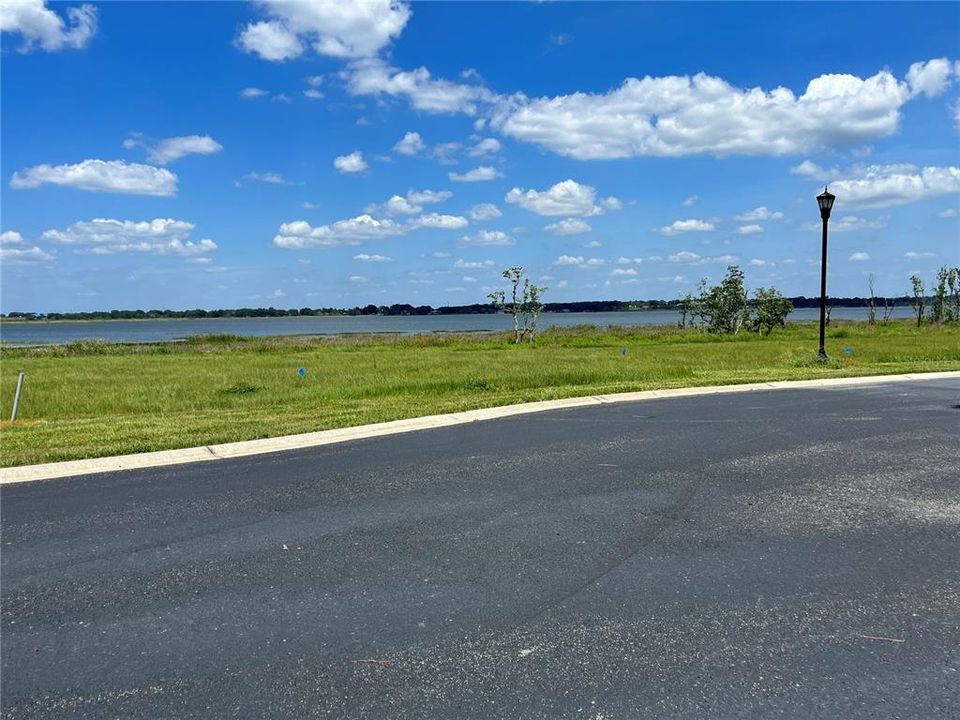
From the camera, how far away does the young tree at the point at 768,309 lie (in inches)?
2152

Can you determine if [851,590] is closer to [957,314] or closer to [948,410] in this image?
[948,410]

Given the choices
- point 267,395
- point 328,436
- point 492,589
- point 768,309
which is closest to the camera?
point 492,589

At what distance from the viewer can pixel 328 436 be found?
31.0 feet

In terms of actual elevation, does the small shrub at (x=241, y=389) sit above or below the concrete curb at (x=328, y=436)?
below

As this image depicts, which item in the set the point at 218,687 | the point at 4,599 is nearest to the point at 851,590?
the point at 218,687

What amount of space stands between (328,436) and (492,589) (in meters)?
5.67

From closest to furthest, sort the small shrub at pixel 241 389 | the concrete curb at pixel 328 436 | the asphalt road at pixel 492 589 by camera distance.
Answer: the asphalt road at pixel 492 589 → the concrete curb at pixel 328 436 → the small shrub at pixel 241 389

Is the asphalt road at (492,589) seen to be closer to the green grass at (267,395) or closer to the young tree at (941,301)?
the green grass at (267,395)

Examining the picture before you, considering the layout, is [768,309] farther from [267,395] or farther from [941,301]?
[267,395]

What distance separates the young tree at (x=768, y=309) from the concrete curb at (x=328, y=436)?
139ft

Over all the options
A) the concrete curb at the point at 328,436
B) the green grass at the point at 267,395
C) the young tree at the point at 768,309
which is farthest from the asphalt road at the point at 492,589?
the young tree at the point at 768,309

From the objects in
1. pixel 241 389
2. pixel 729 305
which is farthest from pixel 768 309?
pixel 241 389

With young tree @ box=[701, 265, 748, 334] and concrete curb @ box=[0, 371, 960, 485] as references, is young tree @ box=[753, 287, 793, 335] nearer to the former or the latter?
young tree @ box=[701, 265, 748, 334]

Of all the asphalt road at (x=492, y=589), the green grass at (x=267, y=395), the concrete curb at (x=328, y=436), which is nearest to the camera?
the asphalt road at (x=492, y=589)
